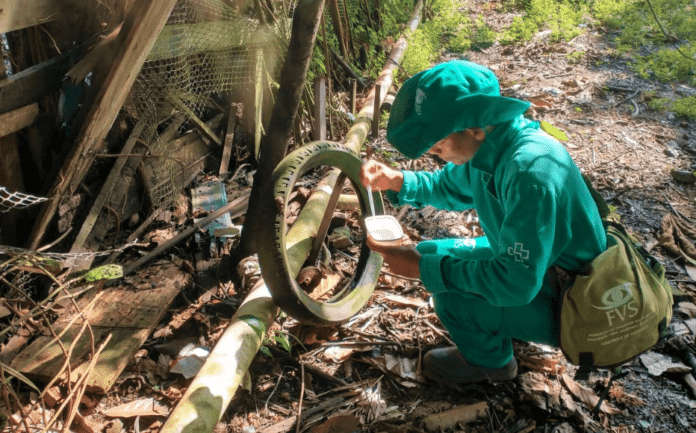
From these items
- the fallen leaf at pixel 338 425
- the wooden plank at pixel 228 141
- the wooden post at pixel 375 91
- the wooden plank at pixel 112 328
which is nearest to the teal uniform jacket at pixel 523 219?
the fallen leaf at pixel 338 425

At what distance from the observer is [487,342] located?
2.99 m

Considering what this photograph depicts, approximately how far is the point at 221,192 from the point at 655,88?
633 centimetres

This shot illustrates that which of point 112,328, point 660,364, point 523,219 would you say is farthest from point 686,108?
point 112,328

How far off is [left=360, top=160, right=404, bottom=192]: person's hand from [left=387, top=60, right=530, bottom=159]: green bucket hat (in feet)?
2.82

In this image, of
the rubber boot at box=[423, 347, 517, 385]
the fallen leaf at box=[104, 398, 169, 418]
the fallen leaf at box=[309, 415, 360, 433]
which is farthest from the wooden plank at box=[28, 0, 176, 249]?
the rubber boot at box=[423, 347, 517, 385]

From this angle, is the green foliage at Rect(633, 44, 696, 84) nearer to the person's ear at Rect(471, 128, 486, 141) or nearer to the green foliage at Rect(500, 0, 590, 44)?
the green foliage at Rect(500, 0, 590, 44)

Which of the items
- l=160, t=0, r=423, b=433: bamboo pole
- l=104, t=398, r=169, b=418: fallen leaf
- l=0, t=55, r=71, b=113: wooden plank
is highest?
l=0, t=55, r=71, b=113: wooden plank

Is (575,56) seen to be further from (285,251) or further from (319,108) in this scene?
(285,251)

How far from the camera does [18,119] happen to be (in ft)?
10.3

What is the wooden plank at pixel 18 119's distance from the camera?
9.96 ft

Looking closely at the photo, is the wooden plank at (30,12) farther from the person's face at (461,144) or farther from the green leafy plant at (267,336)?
the person's face at (461,144)

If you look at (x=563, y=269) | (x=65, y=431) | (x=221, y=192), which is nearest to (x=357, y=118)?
(x=221, y=192)

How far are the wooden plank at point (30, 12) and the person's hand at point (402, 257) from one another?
2.24 meters

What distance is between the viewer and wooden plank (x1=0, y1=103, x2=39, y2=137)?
3.04 meters
